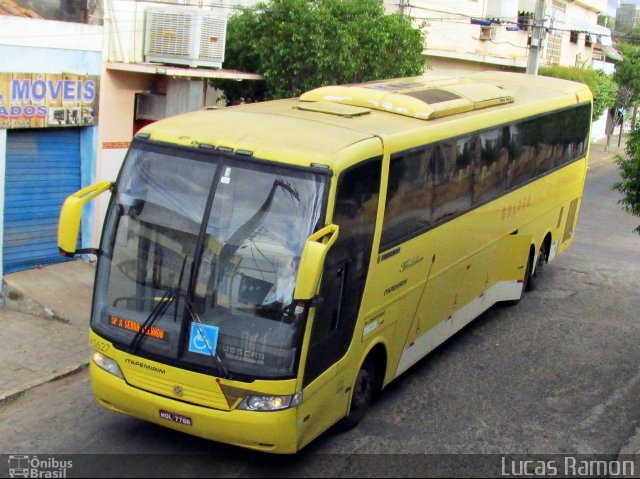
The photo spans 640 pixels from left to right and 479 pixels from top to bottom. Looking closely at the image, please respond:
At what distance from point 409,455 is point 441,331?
2.66 metres

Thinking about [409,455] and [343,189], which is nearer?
[343,189]

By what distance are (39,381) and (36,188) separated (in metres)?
3.75

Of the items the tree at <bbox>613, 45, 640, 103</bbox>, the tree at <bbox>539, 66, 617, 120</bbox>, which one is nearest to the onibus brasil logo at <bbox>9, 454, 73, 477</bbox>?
the tree at <bbox>539, 66, 617, 120</bbox>

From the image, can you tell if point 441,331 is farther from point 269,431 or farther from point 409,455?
point 269,431

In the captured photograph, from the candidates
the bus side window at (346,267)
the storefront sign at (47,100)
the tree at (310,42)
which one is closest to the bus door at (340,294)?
the bus side window at (346,267)

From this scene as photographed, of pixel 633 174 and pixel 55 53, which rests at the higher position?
pixel 55 53

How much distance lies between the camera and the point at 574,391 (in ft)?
32.6

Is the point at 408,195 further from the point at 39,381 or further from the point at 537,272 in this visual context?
the point at 537,272

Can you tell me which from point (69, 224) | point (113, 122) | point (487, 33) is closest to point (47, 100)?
point (113, 122)

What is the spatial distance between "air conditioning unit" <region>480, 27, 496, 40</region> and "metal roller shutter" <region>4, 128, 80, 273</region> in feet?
66.1

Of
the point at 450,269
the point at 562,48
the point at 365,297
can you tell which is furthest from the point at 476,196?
the point at 562,48

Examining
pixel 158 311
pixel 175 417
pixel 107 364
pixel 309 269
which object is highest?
pixel 309 269

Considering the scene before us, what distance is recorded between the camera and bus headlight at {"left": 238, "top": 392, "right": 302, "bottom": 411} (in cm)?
687

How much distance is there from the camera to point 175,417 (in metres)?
7.09
